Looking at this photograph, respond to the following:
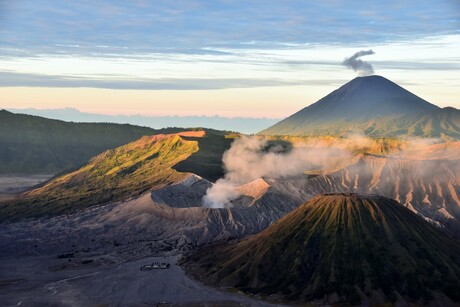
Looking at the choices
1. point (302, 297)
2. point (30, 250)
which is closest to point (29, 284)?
point (30, 250)

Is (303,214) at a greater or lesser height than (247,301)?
greater

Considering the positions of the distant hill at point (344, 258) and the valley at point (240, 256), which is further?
the valley at point (240, 256)

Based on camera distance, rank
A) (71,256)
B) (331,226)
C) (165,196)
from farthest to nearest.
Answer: (165,196), (71,256), (331,226)

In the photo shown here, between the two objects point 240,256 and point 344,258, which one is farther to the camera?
point 240,256

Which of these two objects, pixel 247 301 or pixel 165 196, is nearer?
pixel 247 301

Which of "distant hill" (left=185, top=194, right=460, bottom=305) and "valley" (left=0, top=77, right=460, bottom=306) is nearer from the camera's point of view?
"distant hill" (left=185, top=194, right=460, bottom=305)

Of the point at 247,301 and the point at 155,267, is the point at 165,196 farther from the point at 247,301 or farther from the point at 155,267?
the point at 247,301

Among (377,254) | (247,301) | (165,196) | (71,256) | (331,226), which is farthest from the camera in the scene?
(165,196)

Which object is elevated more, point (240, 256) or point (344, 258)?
point (344, 258)
